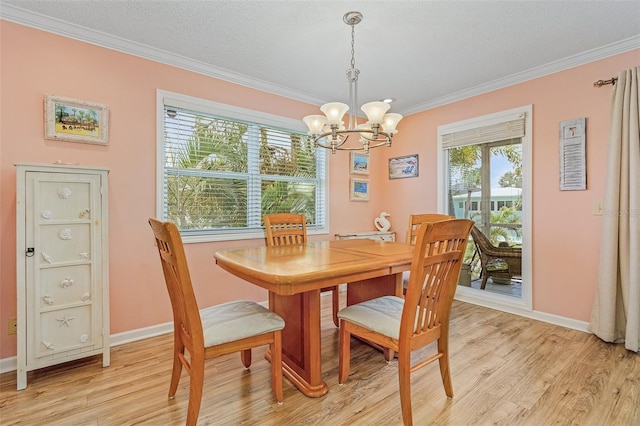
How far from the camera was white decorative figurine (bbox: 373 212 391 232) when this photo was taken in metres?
4.30

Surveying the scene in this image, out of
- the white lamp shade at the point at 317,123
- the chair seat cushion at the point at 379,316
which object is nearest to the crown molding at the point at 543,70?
the white lamp shade at the point at 317,123

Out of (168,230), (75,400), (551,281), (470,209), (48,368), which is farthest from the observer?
(470,209)

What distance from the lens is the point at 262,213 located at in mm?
3307

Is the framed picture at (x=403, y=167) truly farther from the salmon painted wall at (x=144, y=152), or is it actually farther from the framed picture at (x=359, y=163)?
the salmon painted wall at (x=144, y=152)

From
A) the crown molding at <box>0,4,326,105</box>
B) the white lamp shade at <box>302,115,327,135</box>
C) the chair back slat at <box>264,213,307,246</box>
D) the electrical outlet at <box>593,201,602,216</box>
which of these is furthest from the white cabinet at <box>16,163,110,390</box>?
the electrical outlet at <box>593,201,602,216</box>

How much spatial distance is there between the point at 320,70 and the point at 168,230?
227 centimetres

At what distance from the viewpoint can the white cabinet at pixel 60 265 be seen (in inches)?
72.2

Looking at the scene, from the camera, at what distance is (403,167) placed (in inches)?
166

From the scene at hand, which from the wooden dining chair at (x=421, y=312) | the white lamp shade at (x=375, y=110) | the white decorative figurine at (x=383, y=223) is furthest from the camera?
the white decorative figurine at (x=383, y=223)

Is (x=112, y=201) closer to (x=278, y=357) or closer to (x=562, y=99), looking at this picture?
(x=278, y=357)

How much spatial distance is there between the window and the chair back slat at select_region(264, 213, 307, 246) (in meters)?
0.50

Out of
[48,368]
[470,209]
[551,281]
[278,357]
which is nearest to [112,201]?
[48,368]

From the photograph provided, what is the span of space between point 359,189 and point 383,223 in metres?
0.60

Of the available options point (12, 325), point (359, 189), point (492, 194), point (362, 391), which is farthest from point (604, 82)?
point (12, 325)
